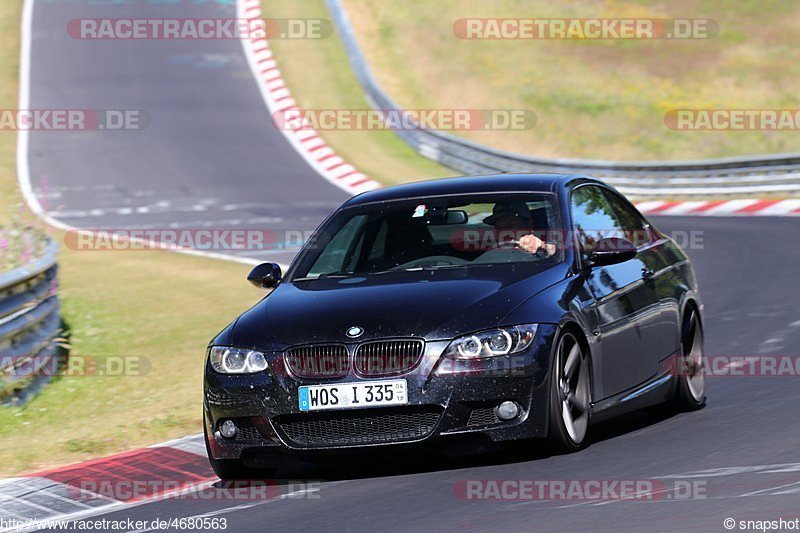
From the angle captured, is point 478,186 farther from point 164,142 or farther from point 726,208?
point 164,142

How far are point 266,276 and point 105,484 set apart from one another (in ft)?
4.84

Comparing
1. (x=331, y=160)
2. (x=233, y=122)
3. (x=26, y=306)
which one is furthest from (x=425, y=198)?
(x=233, y=122)

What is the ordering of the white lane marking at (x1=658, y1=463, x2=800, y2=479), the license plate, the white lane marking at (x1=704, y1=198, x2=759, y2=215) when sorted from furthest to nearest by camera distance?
the white lane marking at (x1=704, y1=198, x2=759, y2=215) < the license plate < the white lane marking at (x1=658, y1=463, x2=800, y2=479)

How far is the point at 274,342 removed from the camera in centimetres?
734

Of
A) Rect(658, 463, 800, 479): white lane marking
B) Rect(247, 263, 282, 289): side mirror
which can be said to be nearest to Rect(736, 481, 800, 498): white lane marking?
Rect(658, 463, 800, 479): white lane marking

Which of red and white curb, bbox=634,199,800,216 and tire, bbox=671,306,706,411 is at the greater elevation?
tire, bbox=671,306,706,411

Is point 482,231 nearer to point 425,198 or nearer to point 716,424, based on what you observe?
point 425,198

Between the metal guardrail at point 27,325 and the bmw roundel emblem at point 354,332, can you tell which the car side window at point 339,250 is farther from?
the metal guardrail at point 27,325

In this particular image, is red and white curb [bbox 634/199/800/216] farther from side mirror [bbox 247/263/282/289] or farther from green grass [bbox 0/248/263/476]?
side mirror [bbox 247/263/282/289]

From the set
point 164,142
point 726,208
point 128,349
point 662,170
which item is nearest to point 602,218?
point 128,349

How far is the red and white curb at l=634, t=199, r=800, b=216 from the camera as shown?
909 inches

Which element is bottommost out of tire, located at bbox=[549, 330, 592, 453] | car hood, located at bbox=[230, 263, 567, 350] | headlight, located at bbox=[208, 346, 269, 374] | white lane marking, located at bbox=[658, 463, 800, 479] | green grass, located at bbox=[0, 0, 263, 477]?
green grass, located at bbox=[0, 0, 263, 477]

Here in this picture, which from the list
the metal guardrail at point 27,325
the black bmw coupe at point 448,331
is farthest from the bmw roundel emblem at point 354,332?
the metal guardrail at point 27,325

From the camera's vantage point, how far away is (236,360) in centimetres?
747
